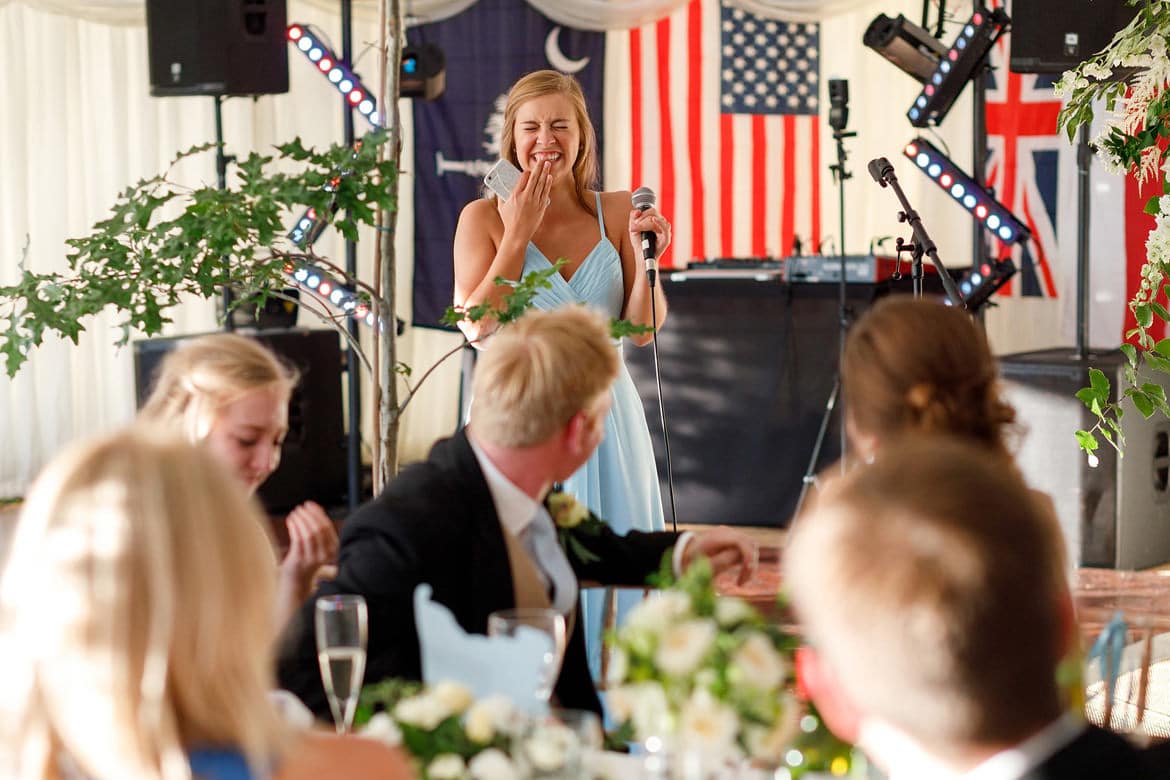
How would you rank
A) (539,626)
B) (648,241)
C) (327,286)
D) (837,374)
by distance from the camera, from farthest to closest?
(837,374) < (327,286) < (648,241) < (539,626)

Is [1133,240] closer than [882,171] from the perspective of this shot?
No

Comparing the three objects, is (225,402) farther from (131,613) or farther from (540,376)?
(131,613)

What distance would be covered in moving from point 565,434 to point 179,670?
100cm

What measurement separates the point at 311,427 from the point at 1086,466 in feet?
11.2

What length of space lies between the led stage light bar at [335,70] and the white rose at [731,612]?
3468 mm

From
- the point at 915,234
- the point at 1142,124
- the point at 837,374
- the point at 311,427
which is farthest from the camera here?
the point at 311,427

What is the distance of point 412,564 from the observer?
1893mm

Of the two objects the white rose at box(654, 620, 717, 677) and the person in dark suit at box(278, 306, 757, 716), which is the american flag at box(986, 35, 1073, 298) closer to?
the person in dark suit at box(278, 306, 757, 716)

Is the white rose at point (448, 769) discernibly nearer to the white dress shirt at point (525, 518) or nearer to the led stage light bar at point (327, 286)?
the white dress shirt at point (525, 518)

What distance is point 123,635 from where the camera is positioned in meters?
1.07

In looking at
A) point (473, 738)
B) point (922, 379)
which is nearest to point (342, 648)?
point (473, 738)

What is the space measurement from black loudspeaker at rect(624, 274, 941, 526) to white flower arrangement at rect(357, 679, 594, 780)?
15.9 feet

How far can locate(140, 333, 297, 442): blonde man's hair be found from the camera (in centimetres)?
222

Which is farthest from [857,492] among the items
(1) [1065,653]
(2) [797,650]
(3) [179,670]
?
(3) [179,670]
